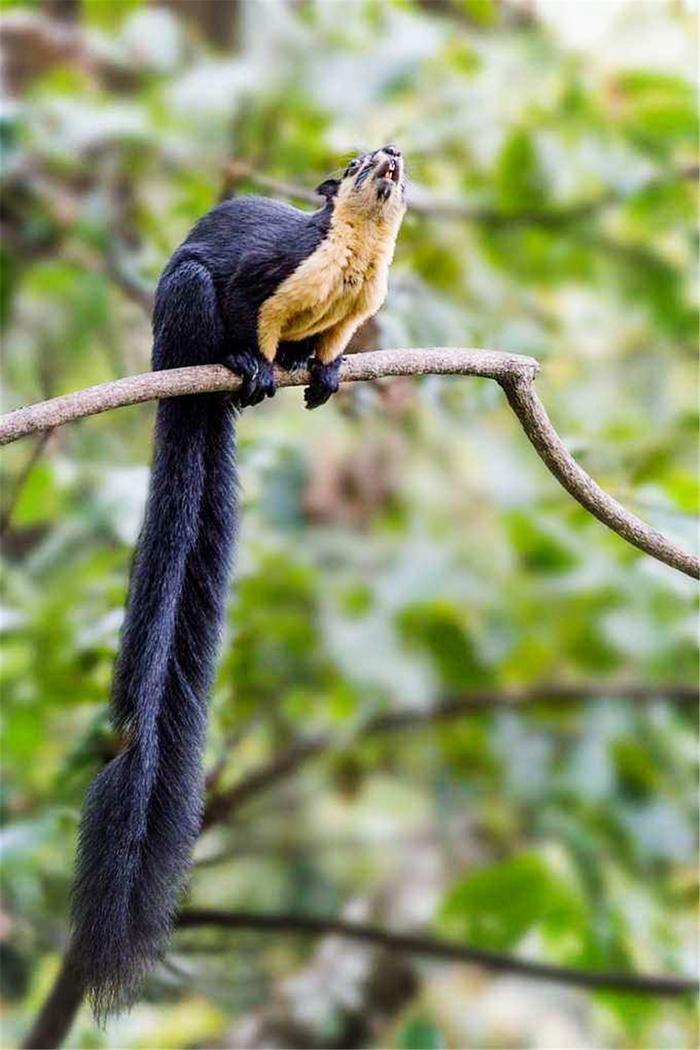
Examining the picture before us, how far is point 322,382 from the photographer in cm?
163

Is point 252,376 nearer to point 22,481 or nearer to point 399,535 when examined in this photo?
point 22,481

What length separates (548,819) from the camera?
2986 millimetres

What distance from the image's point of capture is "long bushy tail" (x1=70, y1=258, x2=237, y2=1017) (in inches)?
56.0

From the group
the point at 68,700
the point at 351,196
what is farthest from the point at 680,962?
the point at 351,196

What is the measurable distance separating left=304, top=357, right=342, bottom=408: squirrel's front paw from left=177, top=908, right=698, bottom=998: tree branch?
2.86 feet

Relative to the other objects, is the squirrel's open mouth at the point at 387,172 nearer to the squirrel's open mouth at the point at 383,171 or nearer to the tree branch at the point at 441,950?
the squirrel's open mouth at the point at 383,171

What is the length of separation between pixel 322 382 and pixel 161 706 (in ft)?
1.44

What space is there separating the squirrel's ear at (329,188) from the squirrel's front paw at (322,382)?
20 centimetres

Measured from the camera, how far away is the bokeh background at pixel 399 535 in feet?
7.95

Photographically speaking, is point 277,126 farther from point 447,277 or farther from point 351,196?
point 351,196

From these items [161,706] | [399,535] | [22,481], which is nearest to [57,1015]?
[161,706]

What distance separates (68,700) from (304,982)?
1124mm

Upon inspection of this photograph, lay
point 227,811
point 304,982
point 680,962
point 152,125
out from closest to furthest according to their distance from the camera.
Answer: point 227,811
point 680,962
point 152,125
point 304,982

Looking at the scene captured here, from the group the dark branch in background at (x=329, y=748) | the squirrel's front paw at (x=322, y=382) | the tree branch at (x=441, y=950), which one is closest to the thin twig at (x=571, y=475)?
the squirrel's front paw at (x=322, y=382)
